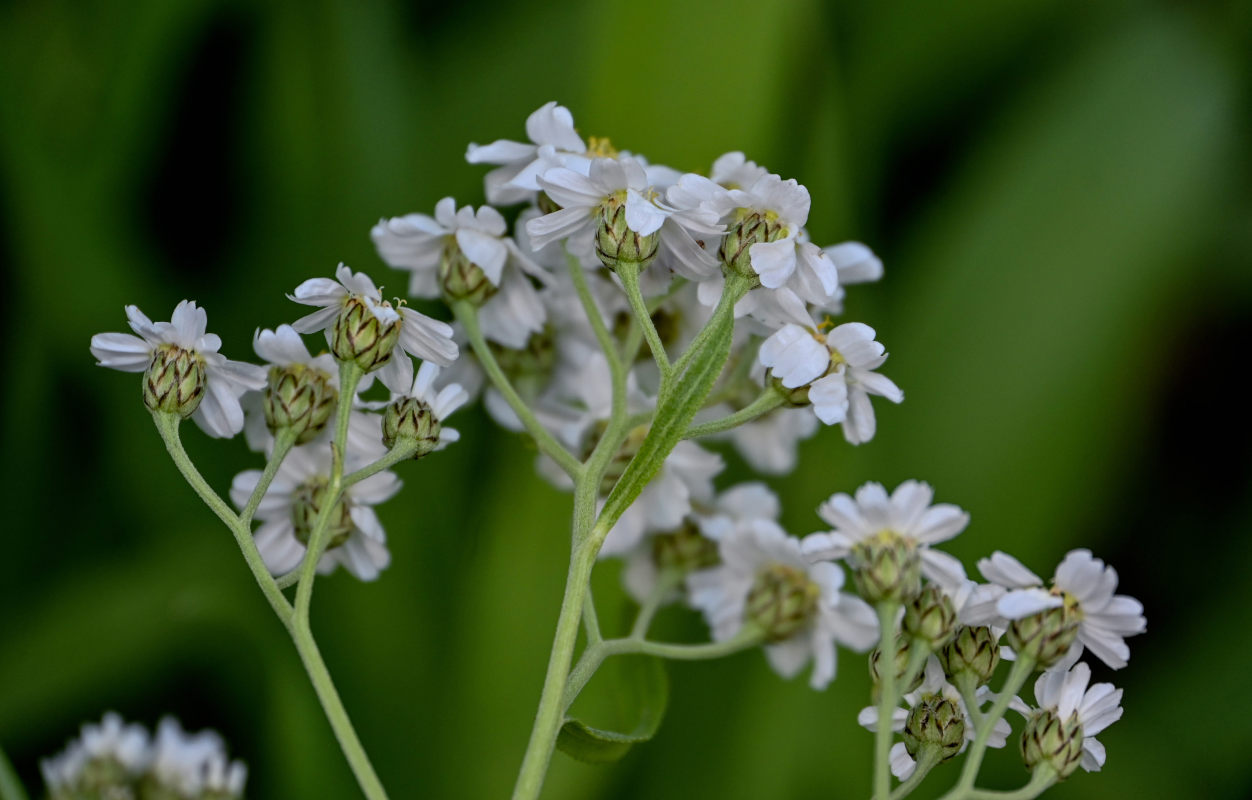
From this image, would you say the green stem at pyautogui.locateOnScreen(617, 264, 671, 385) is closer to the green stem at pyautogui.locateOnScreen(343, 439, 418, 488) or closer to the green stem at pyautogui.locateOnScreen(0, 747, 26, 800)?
the green stem at pyautogui.locateOnScreen(343, 439, 418, 488)

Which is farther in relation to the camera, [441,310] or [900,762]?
[441,310]

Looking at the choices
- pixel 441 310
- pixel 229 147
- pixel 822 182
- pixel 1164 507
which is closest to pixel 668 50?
pixel 822 182

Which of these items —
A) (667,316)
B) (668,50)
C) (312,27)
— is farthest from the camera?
(312,27)

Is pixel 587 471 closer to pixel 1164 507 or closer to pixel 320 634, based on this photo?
pixel 320 634

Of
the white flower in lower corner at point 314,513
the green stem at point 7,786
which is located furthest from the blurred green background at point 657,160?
the green stem at point 7,786

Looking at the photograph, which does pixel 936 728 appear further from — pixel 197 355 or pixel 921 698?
pixel 197 355

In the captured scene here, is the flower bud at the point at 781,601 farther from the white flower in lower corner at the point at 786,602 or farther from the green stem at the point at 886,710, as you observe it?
the green stem at the point at 886,710

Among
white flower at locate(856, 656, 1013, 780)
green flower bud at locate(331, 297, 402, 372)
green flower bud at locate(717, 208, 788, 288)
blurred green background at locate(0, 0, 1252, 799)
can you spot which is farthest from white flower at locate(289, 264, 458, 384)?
blurred green background at locate(0, 0, 1252, 799)
